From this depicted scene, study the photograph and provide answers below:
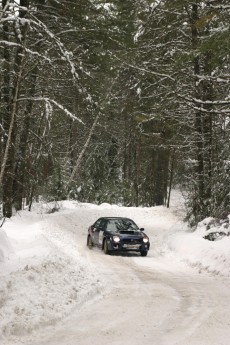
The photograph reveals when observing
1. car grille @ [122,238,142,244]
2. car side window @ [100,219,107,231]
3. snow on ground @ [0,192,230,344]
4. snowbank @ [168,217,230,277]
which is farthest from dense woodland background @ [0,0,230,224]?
car grille @ [122,238,142,244]

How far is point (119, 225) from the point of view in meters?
19.5

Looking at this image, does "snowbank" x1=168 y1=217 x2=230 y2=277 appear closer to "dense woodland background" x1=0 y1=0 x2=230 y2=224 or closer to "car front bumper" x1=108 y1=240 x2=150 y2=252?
"dense woodland background" x1=0 y1=0 x2=230 y2=224

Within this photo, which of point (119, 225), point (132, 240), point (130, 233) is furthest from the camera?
point (119, 225)

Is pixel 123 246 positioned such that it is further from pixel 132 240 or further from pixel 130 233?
pixel 130 233

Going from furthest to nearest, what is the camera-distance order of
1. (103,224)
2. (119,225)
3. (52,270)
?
(103,224) → (119,225) → (52,270)

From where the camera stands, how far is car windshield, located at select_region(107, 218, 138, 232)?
19111 millimetres

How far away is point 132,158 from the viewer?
172ft

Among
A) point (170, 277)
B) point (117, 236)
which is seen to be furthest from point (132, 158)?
point (170, 277)

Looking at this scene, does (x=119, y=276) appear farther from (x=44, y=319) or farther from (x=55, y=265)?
(x=44, y=319)

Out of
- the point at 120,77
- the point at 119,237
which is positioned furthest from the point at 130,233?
the point at 120,77

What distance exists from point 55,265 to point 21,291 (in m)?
2.53

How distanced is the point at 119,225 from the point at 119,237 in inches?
58.3

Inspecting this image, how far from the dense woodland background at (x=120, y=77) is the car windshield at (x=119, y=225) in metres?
3.22

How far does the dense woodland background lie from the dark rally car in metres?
3.15
